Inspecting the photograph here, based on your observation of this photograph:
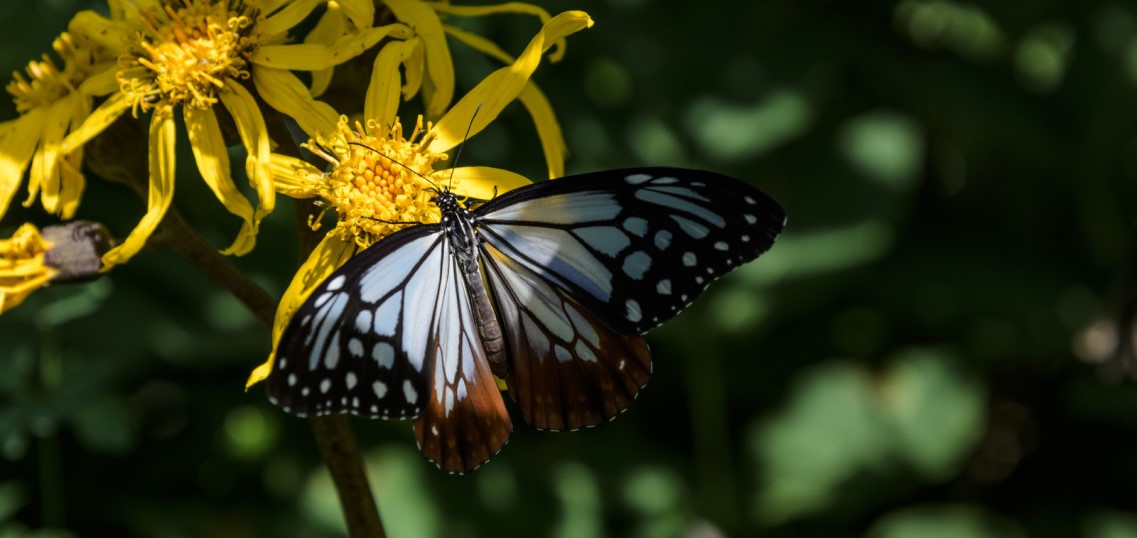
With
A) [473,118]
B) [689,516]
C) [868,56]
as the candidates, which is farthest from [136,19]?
[868,56]

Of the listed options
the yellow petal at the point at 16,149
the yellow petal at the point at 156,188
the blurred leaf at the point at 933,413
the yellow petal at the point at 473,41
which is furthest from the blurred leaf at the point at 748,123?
the yellow petal at the point at 16,149

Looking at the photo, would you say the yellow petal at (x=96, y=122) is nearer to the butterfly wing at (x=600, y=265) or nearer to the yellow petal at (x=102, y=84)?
the yellow petal at (x=102, y=84)

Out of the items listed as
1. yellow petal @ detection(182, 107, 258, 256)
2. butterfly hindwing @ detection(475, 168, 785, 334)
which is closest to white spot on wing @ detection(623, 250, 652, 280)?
butterfly hindwing @ detection(475, 168, 785, 334)

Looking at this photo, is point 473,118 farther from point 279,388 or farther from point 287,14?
point 279,388

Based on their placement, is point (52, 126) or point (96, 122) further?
point (52, 126)

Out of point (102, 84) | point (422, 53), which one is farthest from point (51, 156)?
point (422, 53)

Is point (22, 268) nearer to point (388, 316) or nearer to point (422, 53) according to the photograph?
point (388, 316)
